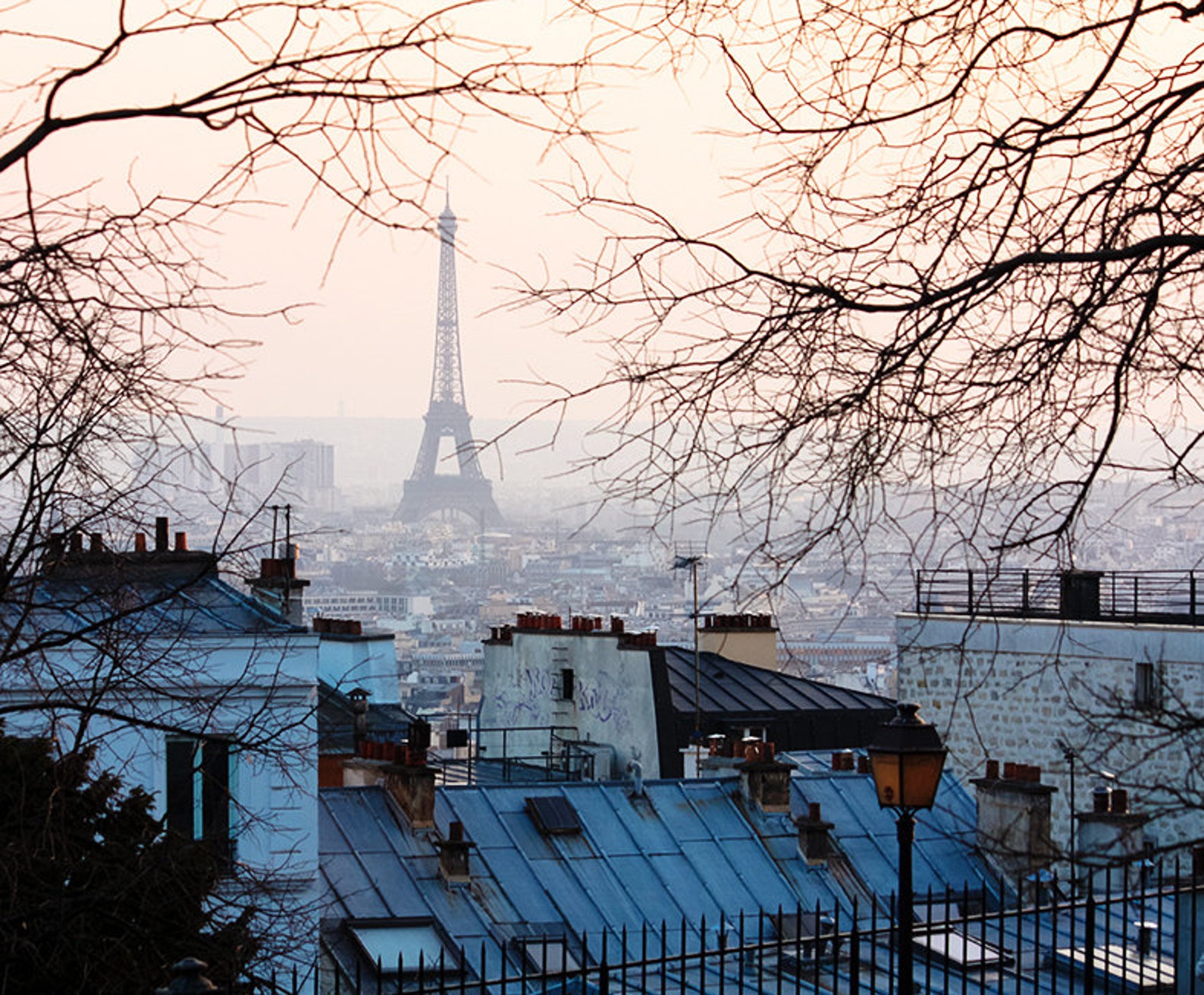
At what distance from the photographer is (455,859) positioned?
20.5m

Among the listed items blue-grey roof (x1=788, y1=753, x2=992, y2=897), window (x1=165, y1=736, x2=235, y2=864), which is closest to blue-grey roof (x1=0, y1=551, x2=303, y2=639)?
window (x1=165, y1=736, x2=235, y2=864)

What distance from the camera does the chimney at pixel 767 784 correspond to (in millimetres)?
23297

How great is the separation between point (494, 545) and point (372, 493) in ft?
131

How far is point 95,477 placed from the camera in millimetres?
7461

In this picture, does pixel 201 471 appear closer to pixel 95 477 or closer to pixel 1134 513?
pixel 95 477

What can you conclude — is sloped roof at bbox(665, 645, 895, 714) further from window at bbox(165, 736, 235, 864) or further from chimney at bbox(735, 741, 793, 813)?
window at bbox(165, 736, 235, 864)

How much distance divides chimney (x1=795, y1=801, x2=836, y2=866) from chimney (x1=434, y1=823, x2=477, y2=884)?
4.10 m

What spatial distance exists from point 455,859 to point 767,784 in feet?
14.4

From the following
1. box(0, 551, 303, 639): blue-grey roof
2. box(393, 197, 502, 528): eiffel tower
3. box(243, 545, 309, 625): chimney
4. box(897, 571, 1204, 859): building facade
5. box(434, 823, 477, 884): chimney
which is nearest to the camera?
box(0, 551, 303, 639): blue-grey roof

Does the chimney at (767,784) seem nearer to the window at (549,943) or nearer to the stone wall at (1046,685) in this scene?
the stone wall at (1046,685)

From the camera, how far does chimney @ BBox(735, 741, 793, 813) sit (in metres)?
23.3

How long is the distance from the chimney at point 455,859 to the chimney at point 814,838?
13.4 ft

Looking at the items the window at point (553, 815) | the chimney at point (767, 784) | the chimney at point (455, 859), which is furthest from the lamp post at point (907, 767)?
the chimney at point (767, 784)

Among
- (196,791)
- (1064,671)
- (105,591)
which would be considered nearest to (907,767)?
(105,591)
